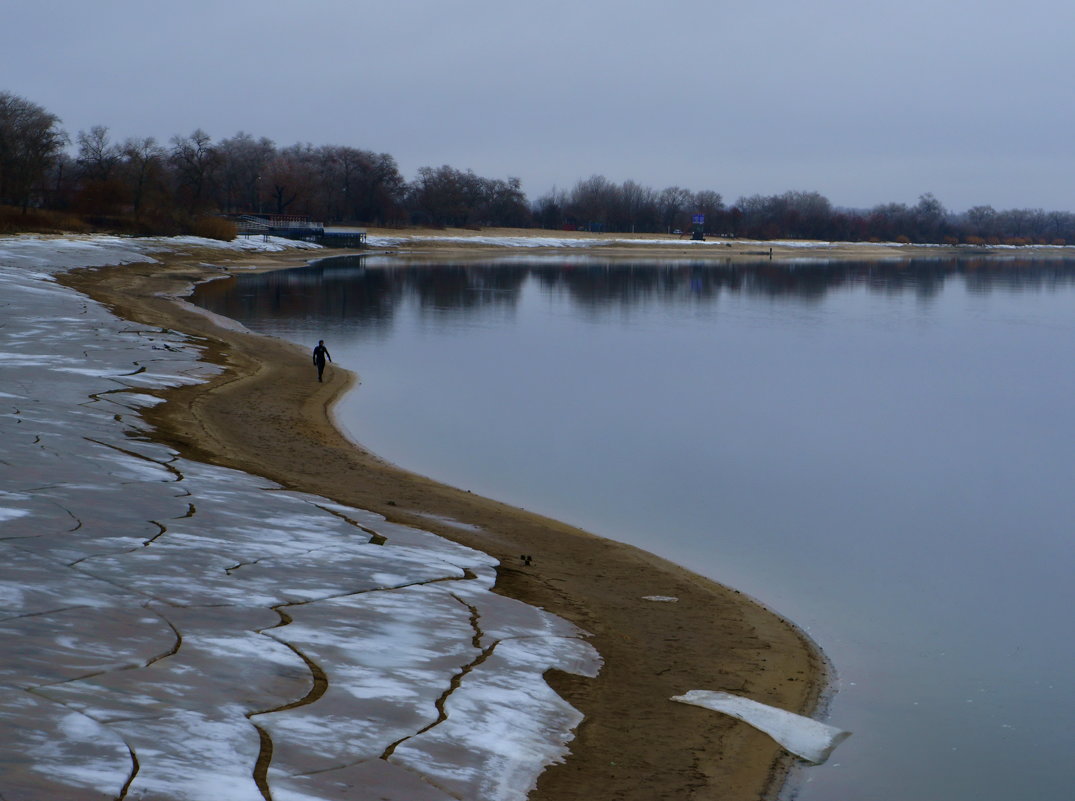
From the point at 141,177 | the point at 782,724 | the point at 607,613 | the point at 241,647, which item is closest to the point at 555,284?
the point at 141,177

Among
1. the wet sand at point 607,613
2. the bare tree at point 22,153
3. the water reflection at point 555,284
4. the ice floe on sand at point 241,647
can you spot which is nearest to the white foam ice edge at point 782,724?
the wet sand at point 607,613

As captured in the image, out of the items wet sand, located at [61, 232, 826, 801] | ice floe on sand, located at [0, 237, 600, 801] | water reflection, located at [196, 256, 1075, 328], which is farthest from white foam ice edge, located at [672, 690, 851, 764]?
water reflection, located at [196, 256, 1075, 328]

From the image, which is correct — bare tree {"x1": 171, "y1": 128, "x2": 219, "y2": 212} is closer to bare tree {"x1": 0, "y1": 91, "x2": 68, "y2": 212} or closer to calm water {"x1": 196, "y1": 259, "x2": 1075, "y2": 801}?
bare tree {"x1": 0, "y1": 91, "x2": 68, "y2": 212}

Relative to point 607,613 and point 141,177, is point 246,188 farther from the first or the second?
point 607,613

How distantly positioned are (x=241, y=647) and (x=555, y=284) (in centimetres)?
6701

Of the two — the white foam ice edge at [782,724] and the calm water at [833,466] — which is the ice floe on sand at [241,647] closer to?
the white foam ice edge at [782,724]

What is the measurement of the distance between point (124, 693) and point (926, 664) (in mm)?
8288

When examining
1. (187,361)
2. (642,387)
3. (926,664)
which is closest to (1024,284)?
(642,387)

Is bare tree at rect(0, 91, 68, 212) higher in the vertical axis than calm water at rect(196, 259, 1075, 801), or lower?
higher

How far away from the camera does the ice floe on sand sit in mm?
7523

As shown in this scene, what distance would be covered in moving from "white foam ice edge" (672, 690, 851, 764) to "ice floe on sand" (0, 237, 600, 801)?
118 cm

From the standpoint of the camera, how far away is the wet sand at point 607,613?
29.6 ft

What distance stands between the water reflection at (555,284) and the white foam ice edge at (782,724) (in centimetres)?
3515

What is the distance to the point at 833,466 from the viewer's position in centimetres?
2148
